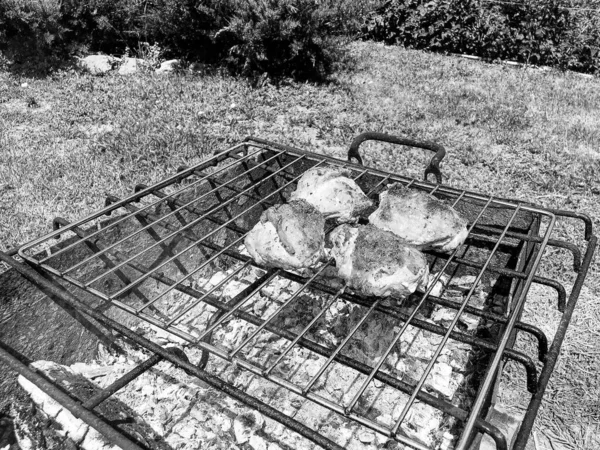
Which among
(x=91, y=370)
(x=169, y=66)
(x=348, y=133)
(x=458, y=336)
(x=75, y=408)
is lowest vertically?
(x=348, y=133)

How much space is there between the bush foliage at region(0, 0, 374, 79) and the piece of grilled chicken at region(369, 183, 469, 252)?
4.98 m

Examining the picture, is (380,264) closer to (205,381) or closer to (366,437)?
(205,381)

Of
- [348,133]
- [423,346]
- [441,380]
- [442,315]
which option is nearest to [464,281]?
[442,315]

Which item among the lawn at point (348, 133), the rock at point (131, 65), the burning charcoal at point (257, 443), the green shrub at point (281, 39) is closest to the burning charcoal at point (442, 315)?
the lawn at point (348, 133)

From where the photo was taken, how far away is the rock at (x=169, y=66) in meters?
7.32

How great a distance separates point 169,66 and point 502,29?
5.73 metres

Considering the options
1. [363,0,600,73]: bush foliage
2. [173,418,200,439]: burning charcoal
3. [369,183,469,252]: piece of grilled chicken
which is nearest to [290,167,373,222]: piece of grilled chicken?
[369,183,469,252]: piece of grilled chicken

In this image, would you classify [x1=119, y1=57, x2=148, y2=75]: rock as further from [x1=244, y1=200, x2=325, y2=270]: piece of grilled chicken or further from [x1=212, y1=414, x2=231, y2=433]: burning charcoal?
[x1=212, y1=414, x2=231, y2=433]: burning charcoal

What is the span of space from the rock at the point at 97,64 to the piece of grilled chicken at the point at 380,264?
21.3ft

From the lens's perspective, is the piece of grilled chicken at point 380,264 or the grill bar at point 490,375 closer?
the grill bar at point 490,375

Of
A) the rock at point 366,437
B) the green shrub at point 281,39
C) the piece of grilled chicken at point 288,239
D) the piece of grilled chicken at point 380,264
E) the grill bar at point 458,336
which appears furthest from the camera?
the green shrub at point 281,39

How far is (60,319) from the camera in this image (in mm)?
2322

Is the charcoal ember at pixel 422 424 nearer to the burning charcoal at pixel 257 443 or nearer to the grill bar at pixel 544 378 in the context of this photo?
the burning charcoal at pixel 257 443

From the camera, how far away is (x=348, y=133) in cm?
554
